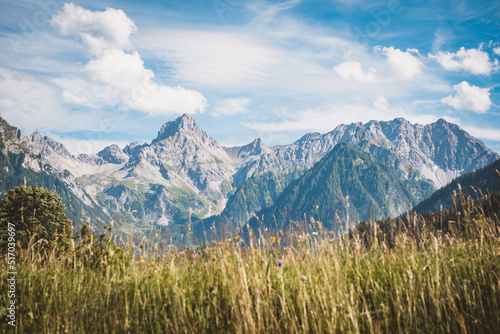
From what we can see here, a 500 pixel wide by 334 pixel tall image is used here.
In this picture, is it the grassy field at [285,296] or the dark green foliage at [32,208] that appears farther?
the dark green foliage at [32,208]

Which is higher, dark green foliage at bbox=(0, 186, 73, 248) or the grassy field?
dark green foliage at bbox=(0, 186, 73, 248)

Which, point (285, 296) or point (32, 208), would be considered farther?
point (32, 208)

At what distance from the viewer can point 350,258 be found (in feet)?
16.0

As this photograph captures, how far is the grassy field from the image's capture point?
11.0ft

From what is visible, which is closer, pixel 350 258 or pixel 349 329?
pixel 349 329

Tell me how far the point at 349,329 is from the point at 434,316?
3.92 feet

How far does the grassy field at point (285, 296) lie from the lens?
336cm

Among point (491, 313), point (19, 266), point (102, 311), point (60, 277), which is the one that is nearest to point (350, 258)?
point (491, 313)

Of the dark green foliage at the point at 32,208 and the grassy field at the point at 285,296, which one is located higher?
the dark green foliage at the point at 32,208

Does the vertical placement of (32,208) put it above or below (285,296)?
above

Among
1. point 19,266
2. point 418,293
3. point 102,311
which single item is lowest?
point 418,293

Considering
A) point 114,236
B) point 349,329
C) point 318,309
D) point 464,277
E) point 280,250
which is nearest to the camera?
point 349,329

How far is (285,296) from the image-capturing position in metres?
3.83

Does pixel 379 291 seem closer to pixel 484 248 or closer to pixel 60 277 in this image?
pixel 484 248
